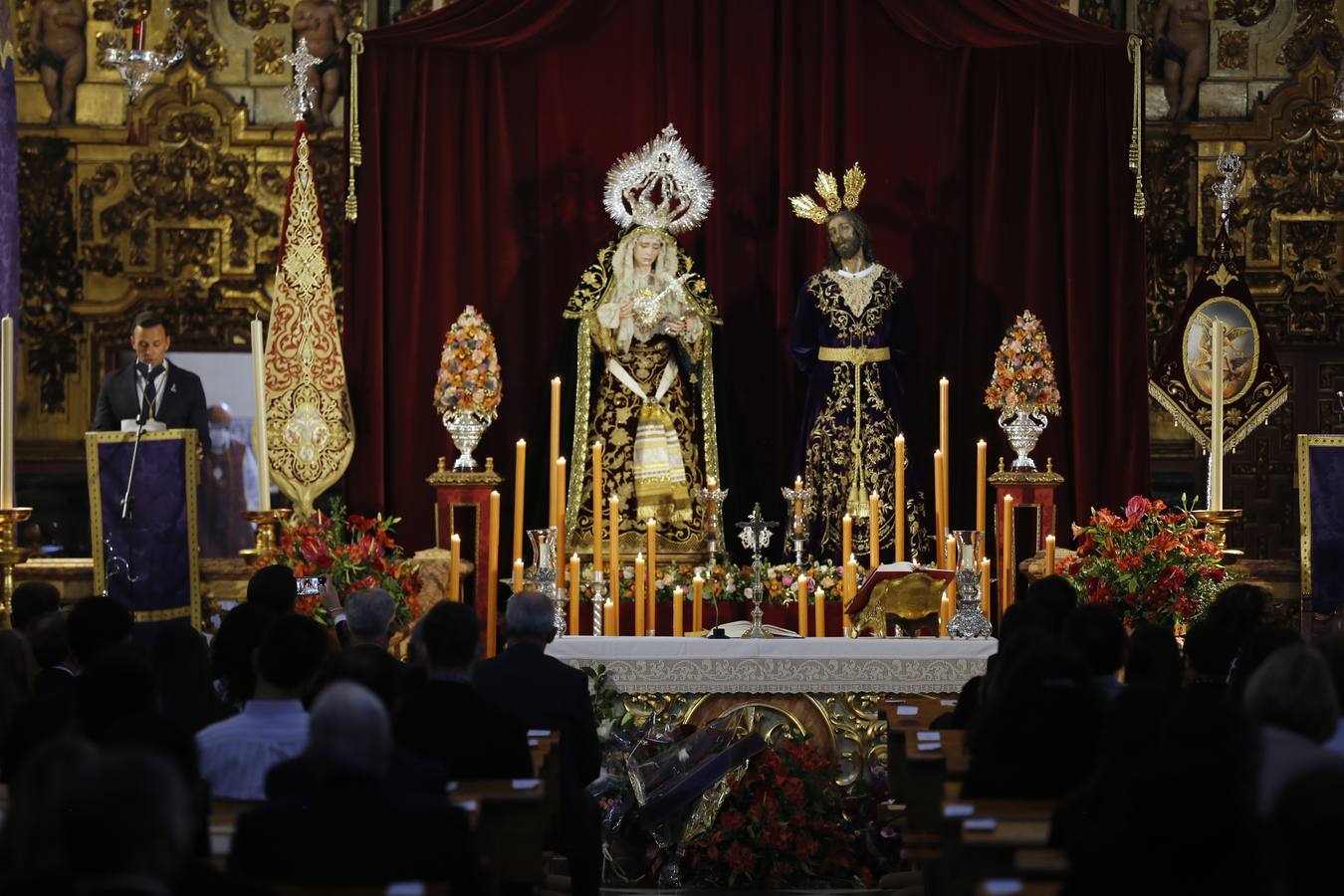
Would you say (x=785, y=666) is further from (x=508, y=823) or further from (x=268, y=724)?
(x=268, y=724)

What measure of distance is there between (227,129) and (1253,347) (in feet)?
19.7

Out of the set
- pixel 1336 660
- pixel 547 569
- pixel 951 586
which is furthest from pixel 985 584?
pixel 1336 660

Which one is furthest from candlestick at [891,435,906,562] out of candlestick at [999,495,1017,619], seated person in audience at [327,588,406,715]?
seated person in audience at [327,588,406,715]

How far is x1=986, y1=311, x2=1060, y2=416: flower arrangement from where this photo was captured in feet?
34.9

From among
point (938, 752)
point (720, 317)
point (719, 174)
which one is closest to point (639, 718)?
point (938, 752)

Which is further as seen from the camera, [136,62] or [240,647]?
[136,62]

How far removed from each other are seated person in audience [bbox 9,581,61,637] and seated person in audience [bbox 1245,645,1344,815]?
449cm

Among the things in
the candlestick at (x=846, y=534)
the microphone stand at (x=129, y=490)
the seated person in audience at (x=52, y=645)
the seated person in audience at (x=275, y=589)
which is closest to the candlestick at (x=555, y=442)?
the candlestick at (x=846, y=534)

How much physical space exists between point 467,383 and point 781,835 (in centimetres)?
349

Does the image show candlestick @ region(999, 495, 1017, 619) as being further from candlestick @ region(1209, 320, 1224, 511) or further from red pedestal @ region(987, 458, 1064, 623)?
candlestick @ region(1209, 320, 1224, 511)

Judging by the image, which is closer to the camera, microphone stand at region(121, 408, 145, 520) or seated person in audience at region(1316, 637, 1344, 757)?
seated person in audience at region(1316, 637, 1344, 757)

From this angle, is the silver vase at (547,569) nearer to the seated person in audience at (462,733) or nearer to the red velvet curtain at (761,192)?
the red velvet curtain at (761,192)

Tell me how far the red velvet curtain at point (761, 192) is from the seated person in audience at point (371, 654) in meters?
4.56

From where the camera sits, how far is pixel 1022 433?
35.0 ft
